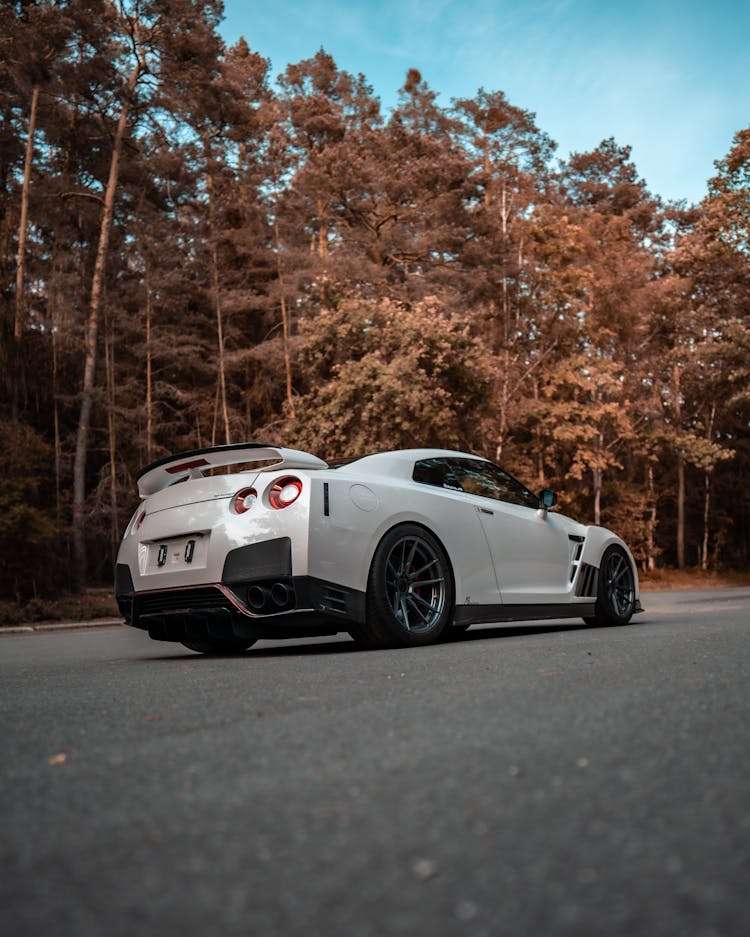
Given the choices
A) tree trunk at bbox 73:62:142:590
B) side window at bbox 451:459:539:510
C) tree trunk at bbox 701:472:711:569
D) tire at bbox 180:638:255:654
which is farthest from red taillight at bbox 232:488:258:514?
tree trunk at bbox 701:472:711:569

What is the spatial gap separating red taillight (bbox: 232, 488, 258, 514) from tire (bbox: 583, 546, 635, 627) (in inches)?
139

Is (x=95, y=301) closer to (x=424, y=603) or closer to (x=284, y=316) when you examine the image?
(x=284, y=316)

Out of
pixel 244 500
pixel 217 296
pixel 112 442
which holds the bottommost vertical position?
pixel 244 500

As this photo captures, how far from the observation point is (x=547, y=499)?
800cm

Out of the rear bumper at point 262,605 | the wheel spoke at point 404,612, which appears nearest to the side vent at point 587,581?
the wheel spoke at point 404,612

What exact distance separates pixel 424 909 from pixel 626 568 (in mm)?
7544

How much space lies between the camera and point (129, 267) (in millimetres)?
28188

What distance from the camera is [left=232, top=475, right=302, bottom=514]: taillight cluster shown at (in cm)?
618

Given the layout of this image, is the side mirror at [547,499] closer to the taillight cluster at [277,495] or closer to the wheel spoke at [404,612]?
the wheel spoke at [404,612]

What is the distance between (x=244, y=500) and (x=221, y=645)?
1620mm

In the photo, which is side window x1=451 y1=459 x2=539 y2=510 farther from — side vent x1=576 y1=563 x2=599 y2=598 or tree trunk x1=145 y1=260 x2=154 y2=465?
tree trunk x1=145 y1=260 x2=154 y2=465

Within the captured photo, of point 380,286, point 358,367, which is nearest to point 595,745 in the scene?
point 358,367

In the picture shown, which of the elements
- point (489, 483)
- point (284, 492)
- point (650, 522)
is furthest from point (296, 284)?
point (284, 492)

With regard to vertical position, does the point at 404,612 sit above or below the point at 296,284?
below
